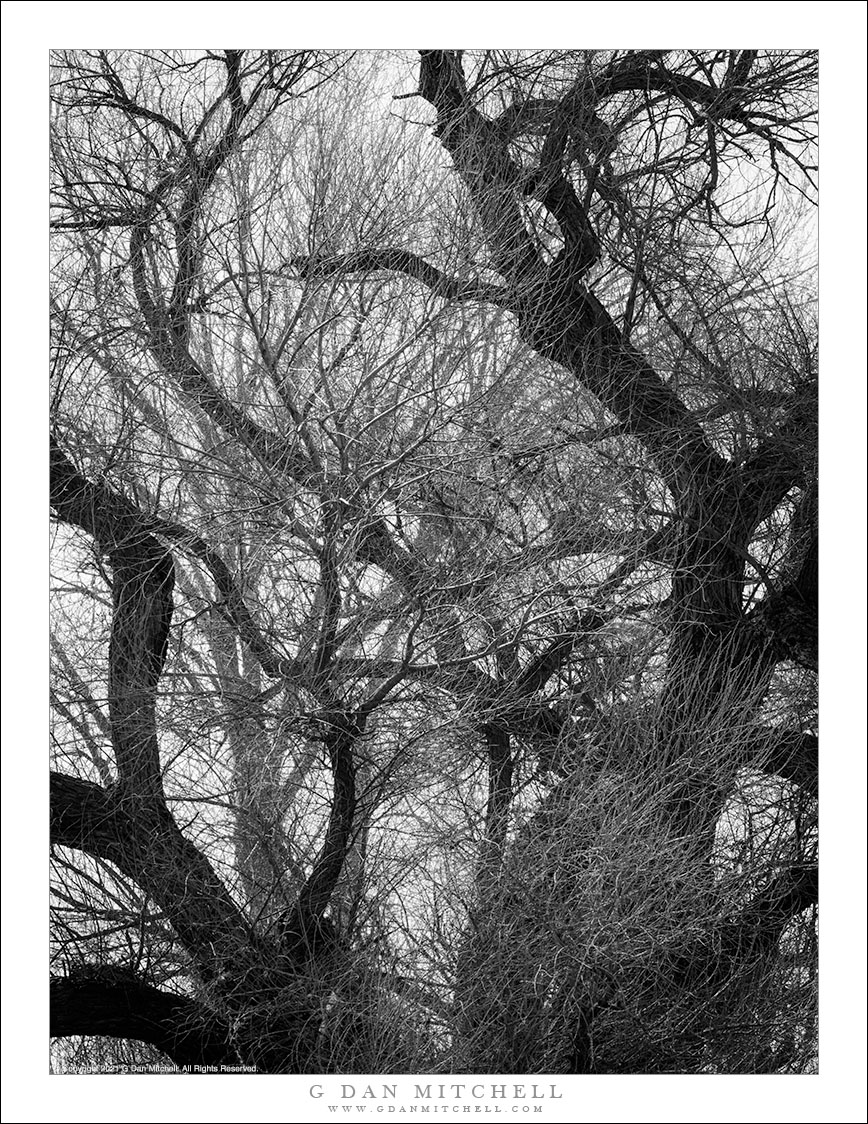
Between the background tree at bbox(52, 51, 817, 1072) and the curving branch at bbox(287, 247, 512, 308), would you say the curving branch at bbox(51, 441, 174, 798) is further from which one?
the curving branch at bbox(287, 247, 512, 308)

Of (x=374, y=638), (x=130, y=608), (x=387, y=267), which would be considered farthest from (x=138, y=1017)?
(x=387, y=267)

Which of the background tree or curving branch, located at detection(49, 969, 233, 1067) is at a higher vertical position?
the background tree

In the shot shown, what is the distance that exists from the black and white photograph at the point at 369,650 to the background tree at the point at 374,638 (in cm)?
1

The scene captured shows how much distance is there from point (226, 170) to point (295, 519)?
3.63 feet

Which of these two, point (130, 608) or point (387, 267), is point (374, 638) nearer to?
point (130, 608)

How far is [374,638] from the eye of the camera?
3289 millimetres

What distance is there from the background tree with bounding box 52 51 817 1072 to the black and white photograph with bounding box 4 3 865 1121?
1cm

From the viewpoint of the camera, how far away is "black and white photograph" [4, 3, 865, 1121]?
328 cm

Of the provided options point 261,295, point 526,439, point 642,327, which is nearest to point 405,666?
point 526,439

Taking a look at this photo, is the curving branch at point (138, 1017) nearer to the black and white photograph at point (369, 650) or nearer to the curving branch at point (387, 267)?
the black and white photograph at point (369, 650)

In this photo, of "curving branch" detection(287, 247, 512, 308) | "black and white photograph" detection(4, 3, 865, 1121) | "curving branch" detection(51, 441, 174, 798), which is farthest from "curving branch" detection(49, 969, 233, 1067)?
"curving branch" detection(287, 247, 512, 308)

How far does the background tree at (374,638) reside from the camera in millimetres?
3287

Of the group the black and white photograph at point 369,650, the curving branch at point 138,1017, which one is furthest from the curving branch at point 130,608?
the curving branch at point 138,1017
